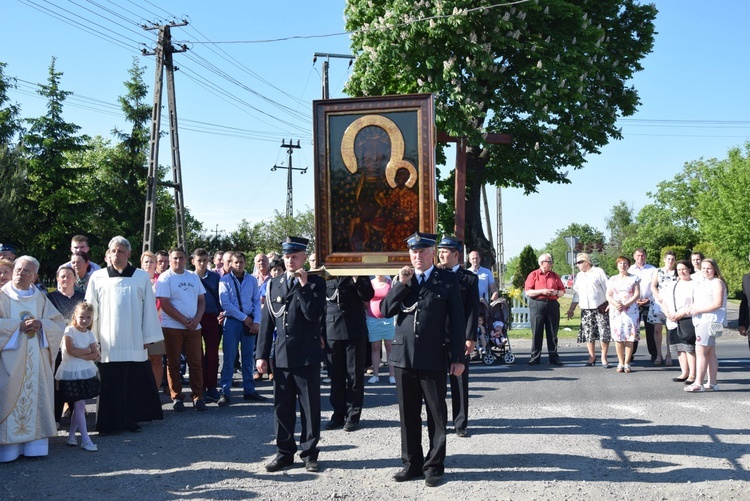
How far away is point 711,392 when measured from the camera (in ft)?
31.6

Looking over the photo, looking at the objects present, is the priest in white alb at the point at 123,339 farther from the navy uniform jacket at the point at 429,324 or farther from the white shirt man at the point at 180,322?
the navy uniform jacket at the point at 429,324

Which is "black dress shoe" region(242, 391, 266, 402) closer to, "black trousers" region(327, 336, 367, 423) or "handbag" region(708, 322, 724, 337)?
"black trousers" region(327, 336, 367, 423)

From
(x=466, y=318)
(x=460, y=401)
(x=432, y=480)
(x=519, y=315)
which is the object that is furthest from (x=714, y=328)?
(x=519, y=315)

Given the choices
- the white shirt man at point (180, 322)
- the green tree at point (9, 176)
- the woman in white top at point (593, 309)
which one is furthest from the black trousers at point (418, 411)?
the green tree at point (9, 176)

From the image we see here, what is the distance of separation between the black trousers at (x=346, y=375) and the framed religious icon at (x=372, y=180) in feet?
3.92

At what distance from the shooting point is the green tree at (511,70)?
18.2 metres

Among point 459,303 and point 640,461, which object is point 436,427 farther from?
point 640,461

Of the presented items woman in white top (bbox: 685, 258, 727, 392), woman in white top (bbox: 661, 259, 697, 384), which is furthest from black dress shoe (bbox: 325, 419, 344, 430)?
woman in white top (bbox: 661, 259, 697, 384)

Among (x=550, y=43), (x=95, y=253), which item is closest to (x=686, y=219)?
(x=95, y=253)

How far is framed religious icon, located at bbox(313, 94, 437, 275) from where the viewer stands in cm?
712

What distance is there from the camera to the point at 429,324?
5918 millimetres

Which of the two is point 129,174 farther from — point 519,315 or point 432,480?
point 432,480

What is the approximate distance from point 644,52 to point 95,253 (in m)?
38.4

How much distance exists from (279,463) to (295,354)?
0.96 metres
